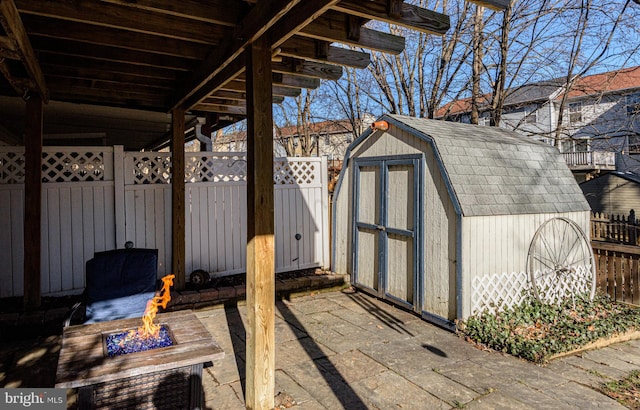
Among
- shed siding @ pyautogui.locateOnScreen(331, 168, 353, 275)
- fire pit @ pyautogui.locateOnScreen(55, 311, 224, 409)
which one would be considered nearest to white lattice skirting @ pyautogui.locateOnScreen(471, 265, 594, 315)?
shed siding @ pyautogui.locateOnScreen(331, 168, 353, 275)

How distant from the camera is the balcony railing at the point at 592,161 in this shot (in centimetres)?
2003

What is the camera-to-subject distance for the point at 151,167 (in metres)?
5.21

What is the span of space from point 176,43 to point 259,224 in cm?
179

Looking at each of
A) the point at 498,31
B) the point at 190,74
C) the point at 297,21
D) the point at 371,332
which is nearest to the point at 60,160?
the point at 190,74

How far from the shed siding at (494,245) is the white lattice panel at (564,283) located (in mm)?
387

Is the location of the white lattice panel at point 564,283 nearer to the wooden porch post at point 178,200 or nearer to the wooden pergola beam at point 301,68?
the wooden pergola beam at point 301,68

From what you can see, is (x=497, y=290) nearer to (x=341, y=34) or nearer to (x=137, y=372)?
(x=341, y=34)

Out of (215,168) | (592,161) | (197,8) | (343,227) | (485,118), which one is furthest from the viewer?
(592,161)

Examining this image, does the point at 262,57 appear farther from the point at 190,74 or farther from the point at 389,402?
the point at 389,402

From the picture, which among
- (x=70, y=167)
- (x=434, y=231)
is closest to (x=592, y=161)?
(x=434, y=231)

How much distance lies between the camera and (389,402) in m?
2.82

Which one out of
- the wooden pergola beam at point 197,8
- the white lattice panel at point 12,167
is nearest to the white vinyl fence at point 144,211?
the white lattice panel at point 12,167

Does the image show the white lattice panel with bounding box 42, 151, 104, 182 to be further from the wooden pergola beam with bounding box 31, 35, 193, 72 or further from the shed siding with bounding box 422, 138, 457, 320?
the shed siding with bounding box 422, 138, 457, 320

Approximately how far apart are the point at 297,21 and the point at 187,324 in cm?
213
